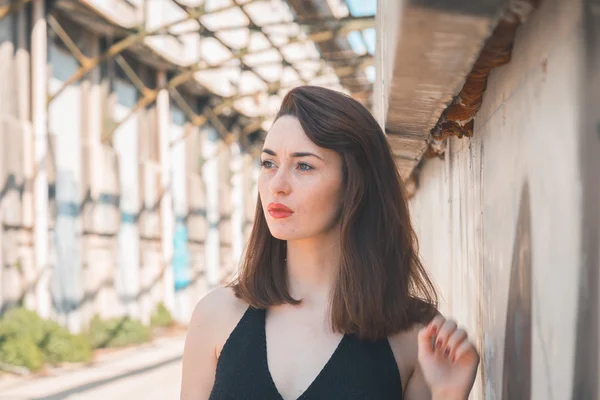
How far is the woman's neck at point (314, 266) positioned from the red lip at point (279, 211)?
15 cm

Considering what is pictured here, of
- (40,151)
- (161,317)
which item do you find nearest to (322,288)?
(40,151)

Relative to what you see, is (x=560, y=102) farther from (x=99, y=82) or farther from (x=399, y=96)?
(x=99, y=82)

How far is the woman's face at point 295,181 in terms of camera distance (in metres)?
2.21

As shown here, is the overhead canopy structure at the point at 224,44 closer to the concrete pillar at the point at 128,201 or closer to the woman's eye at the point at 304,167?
the concrete pillar at the point at 128,201

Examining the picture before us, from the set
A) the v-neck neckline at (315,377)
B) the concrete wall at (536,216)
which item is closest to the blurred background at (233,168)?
the concrete wall at (536,216)

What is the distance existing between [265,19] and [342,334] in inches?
928

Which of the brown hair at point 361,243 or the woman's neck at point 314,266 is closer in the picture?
the brown hair at point 361,243

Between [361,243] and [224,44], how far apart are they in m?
15.2

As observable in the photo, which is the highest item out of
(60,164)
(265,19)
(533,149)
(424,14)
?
(265,19)

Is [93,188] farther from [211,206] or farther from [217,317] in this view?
[217,317]

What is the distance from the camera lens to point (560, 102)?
4.35 feet

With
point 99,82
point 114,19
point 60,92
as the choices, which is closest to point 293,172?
point 60,92

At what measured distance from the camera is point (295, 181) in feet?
7.22

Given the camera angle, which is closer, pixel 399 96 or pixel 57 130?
pixel 399 96
